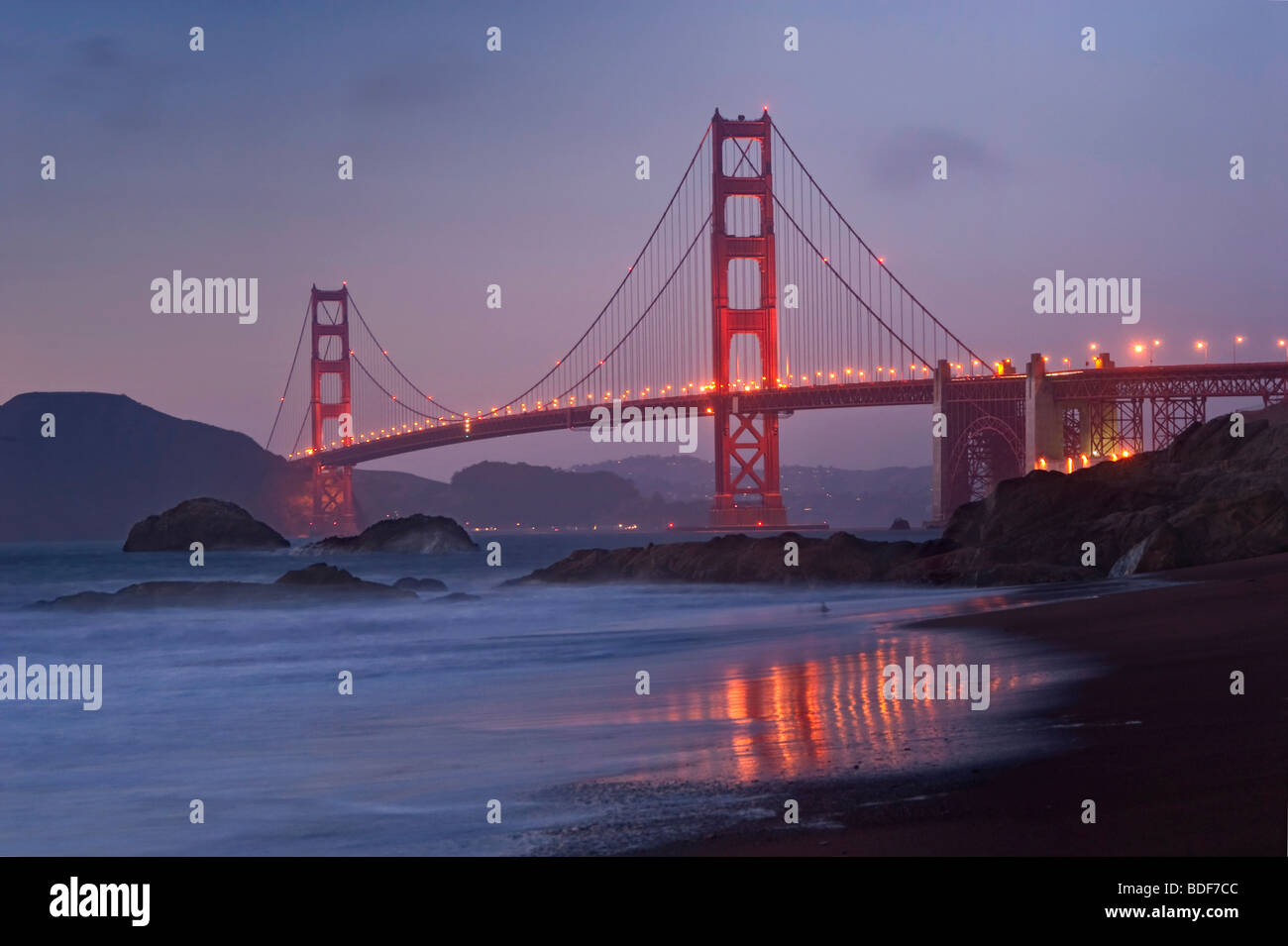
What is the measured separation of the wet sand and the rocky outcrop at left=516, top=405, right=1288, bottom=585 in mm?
11642

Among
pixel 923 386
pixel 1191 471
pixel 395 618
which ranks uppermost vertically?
pixel 923 386

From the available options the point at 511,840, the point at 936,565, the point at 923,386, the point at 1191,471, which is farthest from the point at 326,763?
the point at 923,386

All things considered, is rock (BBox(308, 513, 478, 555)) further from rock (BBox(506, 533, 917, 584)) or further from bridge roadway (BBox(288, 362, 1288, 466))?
rock (BBox(506, 533, 917, 584))

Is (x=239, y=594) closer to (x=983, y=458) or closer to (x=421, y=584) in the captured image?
(x=421, y=584)

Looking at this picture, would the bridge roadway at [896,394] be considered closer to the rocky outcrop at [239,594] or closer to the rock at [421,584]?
the rock at [421,584]

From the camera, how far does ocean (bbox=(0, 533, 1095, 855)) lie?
6.08 meters

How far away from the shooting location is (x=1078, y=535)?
24.1 metres

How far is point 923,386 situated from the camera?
194ft

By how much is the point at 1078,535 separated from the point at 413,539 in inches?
1626
